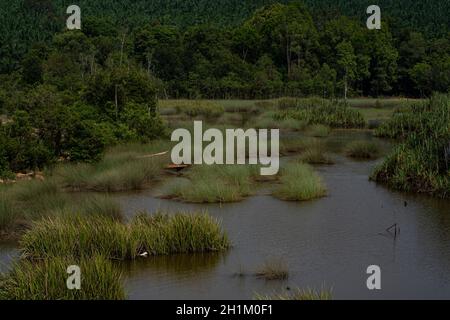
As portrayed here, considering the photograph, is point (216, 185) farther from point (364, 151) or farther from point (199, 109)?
point (199, 109)

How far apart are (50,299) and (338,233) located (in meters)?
6.20

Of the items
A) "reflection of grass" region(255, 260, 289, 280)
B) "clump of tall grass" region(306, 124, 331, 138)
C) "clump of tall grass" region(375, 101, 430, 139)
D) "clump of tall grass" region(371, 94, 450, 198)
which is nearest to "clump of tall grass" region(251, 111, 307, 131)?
"clump of tall grass" region(306, 124, 331, 138)

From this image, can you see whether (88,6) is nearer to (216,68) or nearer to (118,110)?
(216,68)

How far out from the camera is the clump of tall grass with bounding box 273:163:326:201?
16.3m

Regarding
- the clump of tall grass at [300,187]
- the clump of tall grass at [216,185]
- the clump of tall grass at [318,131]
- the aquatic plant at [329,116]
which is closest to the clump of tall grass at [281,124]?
the clump of tall grass at [318,131]

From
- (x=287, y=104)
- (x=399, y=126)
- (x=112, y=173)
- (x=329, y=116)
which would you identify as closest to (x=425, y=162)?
(x=112, y=173)

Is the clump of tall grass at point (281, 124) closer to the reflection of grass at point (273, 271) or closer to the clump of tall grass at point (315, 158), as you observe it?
the clump of tall grass at point (315, 158)

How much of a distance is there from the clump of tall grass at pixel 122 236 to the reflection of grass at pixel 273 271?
1379 mm

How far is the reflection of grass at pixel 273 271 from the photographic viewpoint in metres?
10.7

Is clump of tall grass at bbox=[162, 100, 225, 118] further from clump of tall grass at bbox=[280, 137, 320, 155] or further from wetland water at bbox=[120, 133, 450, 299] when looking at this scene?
wetland water at bbox=[120, 133, 450, 299]

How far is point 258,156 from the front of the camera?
22203 mm

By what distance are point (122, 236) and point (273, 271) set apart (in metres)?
2.50

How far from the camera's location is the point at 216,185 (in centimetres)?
1628

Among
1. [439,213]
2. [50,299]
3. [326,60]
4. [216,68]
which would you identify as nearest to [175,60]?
[216,68]
